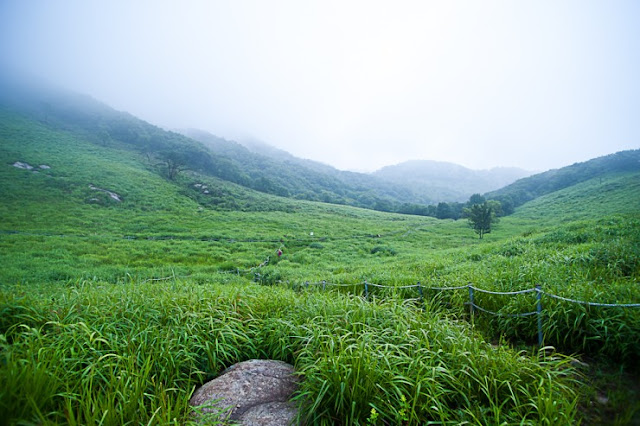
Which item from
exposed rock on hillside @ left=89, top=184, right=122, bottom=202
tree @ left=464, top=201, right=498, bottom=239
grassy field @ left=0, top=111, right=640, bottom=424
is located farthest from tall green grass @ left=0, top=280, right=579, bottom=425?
tree @ left=464, top=201, right=498, bottom=239

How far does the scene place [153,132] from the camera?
308ft

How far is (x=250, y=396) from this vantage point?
3.17m

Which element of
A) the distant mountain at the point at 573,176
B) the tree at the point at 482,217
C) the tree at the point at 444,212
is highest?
the distant mountain at the point at 573,176

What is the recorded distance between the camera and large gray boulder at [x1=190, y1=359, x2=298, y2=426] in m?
2.84

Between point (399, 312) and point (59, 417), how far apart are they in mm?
4546

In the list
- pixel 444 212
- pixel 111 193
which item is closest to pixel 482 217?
pixel 444 212

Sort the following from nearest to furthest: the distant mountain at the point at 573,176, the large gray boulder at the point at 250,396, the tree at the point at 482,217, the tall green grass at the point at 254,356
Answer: the tall green grass at the point at 254,356 → the large gray boulder at the point at 250,396 → the tree at the point at 482,217 → the distant mountain at the point at 573,176

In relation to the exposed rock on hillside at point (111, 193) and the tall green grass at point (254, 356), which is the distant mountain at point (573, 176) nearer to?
the tall green grass at point (254, 356)

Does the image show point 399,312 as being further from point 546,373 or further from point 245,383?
point 245,383

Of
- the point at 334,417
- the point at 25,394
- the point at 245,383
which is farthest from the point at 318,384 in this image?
the point at 25,394

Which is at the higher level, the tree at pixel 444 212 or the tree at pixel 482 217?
the tree at pixel 482 217

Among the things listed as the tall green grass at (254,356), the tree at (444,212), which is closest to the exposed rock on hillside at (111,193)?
the tall green grass at (254,356)

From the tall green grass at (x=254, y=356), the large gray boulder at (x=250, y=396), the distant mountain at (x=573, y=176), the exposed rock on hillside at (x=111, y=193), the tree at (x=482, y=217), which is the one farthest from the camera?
the distant mountain at (x=573, y=176)

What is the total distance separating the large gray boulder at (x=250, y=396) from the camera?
2.84 meters
